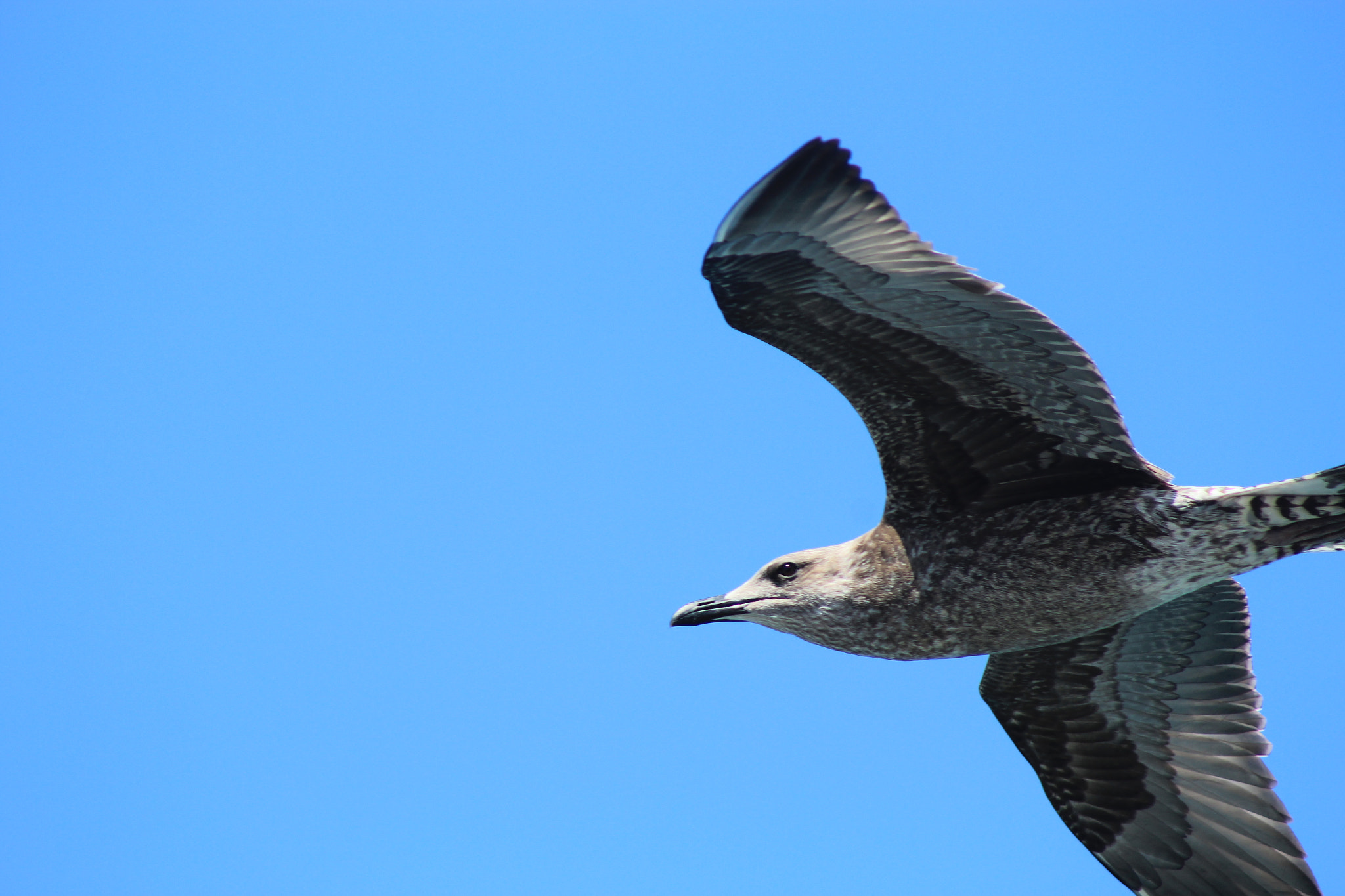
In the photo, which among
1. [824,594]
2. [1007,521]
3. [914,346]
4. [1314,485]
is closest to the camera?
[1314,485]

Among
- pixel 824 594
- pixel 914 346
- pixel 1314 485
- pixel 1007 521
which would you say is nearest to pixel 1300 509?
pixel 1314 485

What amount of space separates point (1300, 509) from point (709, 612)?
3393 millimetres

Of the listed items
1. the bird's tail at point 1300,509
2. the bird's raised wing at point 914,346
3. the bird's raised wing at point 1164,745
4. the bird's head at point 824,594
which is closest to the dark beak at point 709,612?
the bird's head at point 824,594

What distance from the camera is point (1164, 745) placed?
880 cm

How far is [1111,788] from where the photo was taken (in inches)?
350

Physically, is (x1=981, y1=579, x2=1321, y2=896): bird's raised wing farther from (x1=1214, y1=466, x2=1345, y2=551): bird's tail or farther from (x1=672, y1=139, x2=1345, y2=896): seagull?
(x1=1214, y1=466, x2=1345, y2=551): bird's tail

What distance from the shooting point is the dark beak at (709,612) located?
7.88 metres

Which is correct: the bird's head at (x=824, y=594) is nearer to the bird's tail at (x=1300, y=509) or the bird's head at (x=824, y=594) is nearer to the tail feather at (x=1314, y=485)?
the bird's tail at (x=1300, y=509)

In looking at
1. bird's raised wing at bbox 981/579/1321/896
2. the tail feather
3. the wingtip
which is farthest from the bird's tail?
the wingtip

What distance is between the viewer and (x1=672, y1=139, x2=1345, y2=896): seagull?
6777mm

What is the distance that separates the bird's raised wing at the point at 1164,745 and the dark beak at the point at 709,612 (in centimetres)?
219

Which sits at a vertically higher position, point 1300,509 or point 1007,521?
point 1007,521


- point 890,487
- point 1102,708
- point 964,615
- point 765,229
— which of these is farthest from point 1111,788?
point 765,229

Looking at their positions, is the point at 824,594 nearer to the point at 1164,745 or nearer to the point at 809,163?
the point at 809,163
